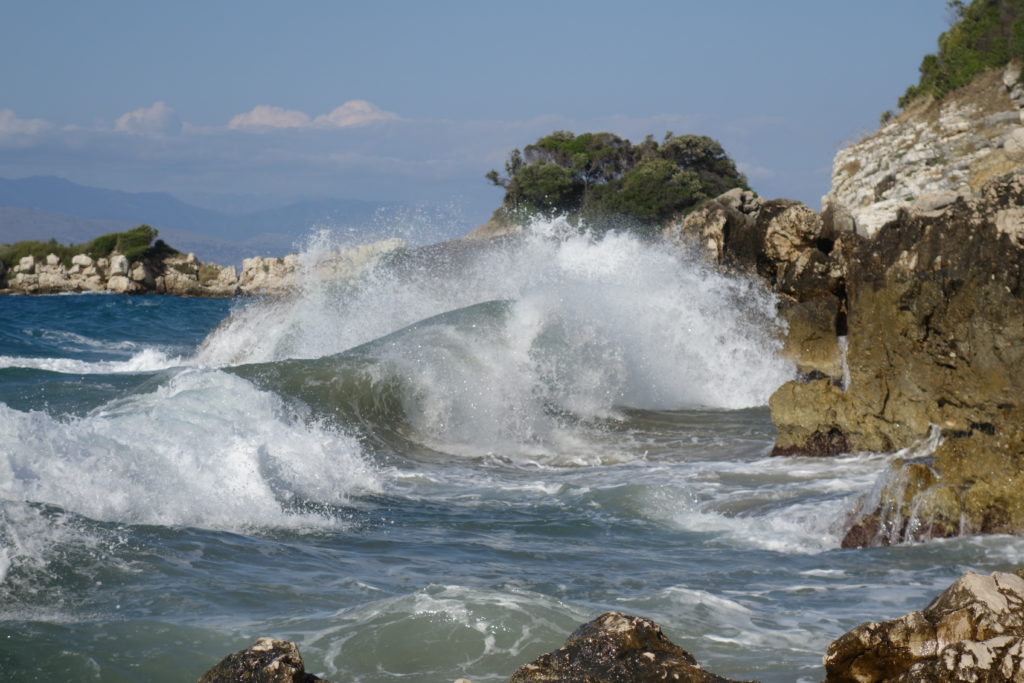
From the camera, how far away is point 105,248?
5841 cm

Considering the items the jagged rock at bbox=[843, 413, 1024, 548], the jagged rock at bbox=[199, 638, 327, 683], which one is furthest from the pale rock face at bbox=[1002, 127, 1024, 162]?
the jagged rock at bbox=[199, 638, 327, 683]

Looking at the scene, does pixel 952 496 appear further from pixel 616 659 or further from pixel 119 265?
pixel 119 265

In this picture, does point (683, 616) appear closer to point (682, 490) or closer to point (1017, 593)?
point (1017, 593)

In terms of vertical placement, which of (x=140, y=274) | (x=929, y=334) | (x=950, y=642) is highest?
(x=140, y=274)

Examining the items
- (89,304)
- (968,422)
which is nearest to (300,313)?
(968,422)

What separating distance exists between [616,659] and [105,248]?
195ft

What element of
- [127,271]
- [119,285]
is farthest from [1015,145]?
[127,271]

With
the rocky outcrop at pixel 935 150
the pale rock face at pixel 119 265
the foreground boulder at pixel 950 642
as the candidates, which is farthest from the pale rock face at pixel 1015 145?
the pale rock face at pixel 119 265

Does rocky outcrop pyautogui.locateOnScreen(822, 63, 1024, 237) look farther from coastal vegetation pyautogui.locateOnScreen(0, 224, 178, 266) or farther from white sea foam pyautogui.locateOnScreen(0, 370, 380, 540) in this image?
coastal vegetation pyautogui.locateOnScreen(0, 224, 178, 266)

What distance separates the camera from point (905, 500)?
712cm

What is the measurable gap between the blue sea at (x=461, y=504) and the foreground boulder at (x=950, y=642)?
45.9 inches

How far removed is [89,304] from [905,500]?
4044cm

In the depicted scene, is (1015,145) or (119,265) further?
(119,265)

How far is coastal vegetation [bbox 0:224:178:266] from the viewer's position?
57250mm
